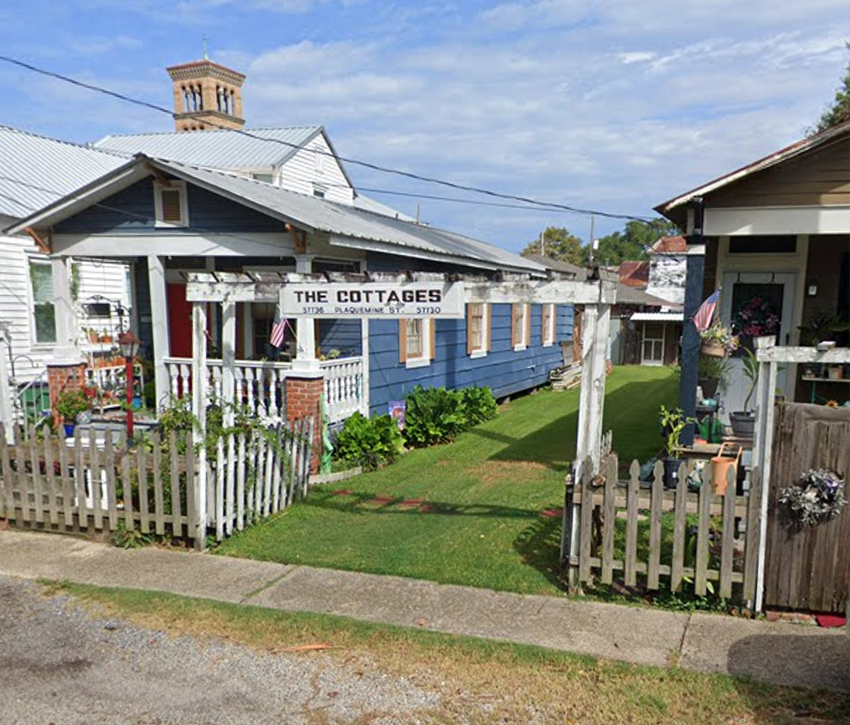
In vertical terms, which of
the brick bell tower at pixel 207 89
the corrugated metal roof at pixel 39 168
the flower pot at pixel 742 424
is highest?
the brick bell tower at pixel 207 89

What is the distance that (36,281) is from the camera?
13.8m

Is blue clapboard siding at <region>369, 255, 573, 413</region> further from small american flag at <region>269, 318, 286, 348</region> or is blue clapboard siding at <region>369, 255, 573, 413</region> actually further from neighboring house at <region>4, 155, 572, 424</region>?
small american flag at <region>269, 318, 286, 348</region>

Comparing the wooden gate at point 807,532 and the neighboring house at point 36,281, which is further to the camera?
the neighboring house at point 36,281

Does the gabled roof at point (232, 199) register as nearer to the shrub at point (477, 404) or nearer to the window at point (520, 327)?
the shrub at point (477, 404)

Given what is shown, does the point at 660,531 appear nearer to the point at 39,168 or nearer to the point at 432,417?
the point at 432,417

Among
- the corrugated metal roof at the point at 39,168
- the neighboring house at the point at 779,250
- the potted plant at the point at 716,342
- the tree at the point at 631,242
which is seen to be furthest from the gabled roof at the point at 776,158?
the tree at the point at 631,242

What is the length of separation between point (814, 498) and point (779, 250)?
6180 mm

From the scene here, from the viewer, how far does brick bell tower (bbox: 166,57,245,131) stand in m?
44.1

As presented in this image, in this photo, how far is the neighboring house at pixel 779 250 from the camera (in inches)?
314

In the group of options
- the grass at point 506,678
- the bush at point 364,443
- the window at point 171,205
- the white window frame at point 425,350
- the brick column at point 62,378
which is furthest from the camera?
the white window frame at point 425,350

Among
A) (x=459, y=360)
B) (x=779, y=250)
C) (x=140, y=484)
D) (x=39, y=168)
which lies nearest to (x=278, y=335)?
(x=140, y=484)

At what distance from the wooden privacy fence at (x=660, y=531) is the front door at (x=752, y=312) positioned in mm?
4922

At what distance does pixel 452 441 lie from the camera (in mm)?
12703

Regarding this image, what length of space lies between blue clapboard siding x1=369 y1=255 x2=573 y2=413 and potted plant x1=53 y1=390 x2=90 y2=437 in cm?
480
